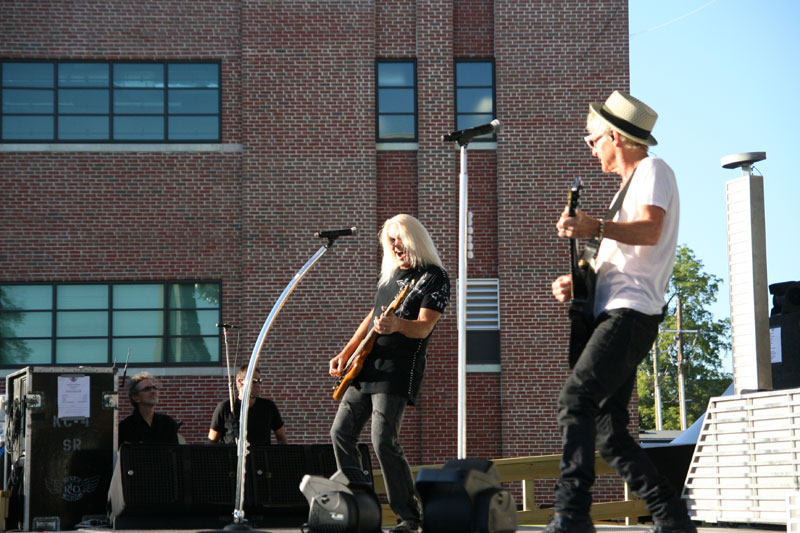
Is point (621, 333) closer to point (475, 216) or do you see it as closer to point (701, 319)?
point (475, 216)

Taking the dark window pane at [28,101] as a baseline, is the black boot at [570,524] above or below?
below

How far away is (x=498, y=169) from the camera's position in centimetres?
1802

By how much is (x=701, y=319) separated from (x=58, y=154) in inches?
1453

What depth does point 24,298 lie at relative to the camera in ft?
56.9

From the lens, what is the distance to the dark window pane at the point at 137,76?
17766 mm

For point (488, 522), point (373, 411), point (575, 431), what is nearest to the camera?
point (575, 431)

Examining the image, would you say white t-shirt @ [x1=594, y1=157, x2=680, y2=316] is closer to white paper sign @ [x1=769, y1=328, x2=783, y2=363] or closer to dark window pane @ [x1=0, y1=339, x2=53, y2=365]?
white paper sign @ [x1=769, y1=328, x2=783, y2=363]

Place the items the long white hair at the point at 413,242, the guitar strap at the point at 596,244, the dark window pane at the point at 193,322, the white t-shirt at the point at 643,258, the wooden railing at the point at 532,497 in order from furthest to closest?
the dark window pane at the point at 193,322 < the wooden railing at the point at 532,497 < the long white hair at the point at 413,242 < the guitar strap at the point at 596,244 < the white t-shirt at the point at 643,258

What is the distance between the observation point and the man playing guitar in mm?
4180

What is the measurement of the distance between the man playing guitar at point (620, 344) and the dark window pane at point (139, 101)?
46.6 ft

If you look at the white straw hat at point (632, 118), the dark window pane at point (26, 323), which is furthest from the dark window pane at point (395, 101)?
the white straw hat at point (632, 118)

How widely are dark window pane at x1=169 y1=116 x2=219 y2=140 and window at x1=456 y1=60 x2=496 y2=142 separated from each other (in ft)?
13.6

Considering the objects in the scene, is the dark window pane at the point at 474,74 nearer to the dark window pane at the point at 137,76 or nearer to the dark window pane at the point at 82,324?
the dark window pane at the point at 137,76

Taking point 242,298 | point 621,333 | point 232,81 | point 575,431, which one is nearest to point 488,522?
point 575,431
